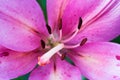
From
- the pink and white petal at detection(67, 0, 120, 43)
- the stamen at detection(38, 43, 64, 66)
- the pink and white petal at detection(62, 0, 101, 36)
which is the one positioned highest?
the pink and white petal at detection(62, 0, 101, 36)

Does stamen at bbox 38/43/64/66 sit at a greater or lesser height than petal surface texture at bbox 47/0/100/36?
lesser

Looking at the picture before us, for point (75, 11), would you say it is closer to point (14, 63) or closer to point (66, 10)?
point (66, 10)

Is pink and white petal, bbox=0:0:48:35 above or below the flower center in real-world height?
above

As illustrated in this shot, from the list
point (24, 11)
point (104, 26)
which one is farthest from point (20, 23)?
point (104, 26)

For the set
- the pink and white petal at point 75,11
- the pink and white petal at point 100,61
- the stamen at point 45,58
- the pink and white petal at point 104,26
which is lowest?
the pink and white petal at point 100,61

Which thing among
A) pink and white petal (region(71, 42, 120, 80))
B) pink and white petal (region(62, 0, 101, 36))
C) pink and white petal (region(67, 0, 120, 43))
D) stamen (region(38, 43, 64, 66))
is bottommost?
pink and white petal (region(71, 42, 120, 80))

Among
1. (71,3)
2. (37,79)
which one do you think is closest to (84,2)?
(71,3)
